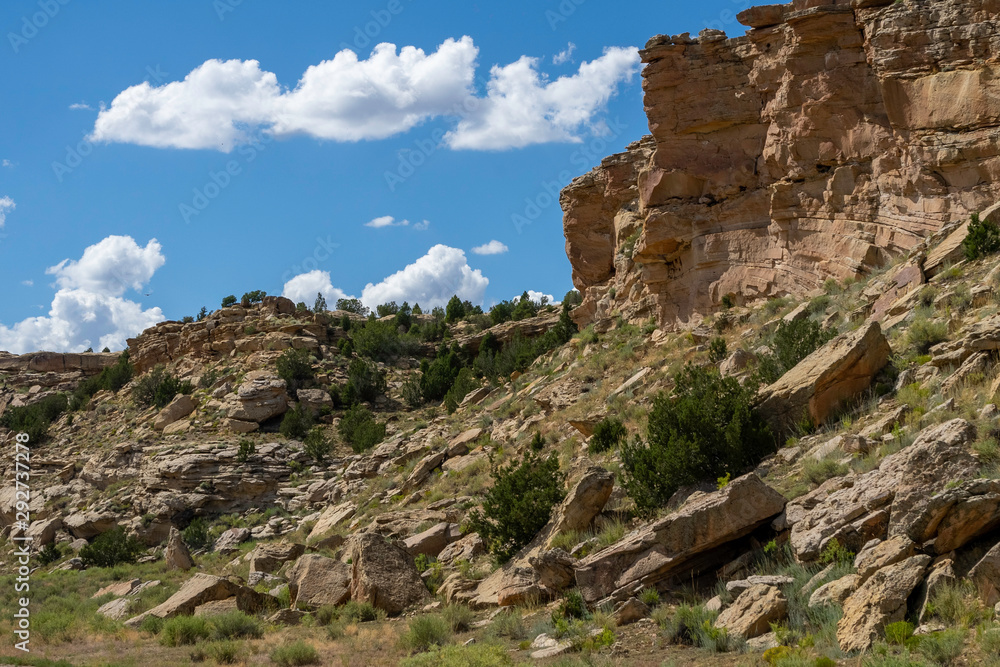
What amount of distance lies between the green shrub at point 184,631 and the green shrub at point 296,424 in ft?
76.8

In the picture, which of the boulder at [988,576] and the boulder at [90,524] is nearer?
the boulder at [988,576]

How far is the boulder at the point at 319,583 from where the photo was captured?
14.1m

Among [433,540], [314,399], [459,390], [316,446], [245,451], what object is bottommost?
[433,540]

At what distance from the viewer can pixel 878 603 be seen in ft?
20.9

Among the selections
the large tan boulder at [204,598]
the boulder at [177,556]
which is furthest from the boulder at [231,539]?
the large tan boulder at [204,598]

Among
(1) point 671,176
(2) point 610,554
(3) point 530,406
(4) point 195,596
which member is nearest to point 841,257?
(1) point 671,176

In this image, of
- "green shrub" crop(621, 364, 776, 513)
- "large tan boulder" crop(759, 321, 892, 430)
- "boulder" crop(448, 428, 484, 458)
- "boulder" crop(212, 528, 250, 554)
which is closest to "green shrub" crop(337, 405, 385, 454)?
"boulder" crop(212, 528, 250, 554)

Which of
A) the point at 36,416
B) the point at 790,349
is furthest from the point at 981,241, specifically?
the point at 36,416

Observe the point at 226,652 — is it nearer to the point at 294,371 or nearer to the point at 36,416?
the point at 294,371

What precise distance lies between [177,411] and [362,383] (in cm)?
1046

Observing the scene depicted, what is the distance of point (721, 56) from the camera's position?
2600 centimetres

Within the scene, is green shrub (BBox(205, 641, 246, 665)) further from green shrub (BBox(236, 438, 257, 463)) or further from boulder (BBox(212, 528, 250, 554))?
green shrub (BBox(236, 438, 257, 463))

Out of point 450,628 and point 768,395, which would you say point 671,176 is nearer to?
point 768,395

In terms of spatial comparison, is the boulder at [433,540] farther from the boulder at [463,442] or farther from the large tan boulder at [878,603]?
the large tan boulder at [878,603]
